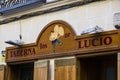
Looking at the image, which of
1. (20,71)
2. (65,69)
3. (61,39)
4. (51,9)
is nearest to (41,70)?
(65,69)

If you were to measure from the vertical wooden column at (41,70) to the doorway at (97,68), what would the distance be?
3.36 feet

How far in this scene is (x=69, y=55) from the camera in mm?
9875

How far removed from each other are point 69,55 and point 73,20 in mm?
884

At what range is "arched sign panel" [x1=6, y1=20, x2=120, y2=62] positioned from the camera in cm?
913

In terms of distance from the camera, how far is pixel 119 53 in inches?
347

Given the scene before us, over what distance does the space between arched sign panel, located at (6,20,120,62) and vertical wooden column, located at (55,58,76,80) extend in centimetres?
18

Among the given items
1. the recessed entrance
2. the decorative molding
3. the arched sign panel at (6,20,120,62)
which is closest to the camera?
the arched sign panel at (6,20,120,62)

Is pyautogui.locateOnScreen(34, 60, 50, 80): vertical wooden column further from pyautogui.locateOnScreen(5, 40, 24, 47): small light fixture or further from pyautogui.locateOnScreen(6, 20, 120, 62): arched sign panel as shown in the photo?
pyautogui.locateOnScreen(5, 40, 24, 47): small light fixture

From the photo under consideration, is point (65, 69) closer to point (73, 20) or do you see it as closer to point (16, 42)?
point (73, 20)

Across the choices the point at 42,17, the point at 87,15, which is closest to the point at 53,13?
the point at 42,17

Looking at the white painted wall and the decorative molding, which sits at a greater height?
the decorative molding

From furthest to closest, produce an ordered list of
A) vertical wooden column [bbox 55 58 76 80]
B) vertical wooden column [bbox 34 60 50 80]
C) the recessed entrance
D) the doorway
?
the recessed entrance → vertical wooden column [bbox 34 60 50 80] → vertical wooden column [bbox 55 58 76 80] → the doorway

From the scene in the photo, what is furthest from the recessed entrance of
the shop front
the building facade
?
the shop front

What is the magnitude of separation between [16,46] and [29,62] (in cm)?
68
